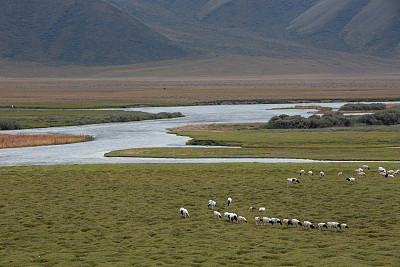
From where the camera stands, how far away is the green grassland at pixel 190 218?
48.3ft

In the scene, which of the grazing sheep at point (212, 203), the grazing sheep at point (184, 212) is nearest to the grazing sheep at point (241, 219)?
the grazing sheep at point (184, 212)

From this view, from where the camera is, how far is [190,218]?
19078 mm

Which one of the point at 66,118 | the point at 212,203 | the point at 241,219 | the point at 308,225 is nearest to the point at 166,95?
the point at 66,118

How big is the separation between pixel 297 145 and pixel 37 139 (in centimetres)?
2181

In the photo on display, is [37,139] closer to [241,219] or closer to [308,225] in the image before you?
[241,219]

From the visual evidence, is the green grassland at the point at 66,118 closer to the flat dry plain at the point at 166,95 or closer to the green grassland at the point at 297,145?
the green grassland at the point at 297,145

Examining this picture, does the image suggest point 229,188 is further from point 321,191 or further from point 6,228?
point 6,228

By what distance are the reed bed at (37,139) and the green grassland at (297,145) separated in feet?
30.5

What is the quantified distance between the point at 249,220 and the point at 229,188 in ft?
17.8

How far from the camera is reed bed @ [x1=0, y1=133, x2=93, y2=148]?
47.2m

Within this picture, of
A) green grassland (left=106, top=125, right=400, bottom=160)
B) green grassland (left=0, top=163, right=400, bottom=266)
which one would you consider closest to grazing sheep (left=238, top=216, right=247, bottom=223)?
green grassland (left=0, top=163, right=400, bottom=266)

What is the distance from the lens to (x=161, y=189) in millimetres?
24219

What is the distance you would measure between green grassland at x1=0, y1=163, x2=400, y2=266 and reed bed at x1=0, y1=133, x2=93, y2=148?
712 inches

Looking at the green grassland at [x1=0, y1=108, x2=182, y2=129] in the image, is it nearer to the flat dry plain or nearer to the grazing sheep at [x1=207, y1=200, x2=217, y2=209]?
the flat dry plain
